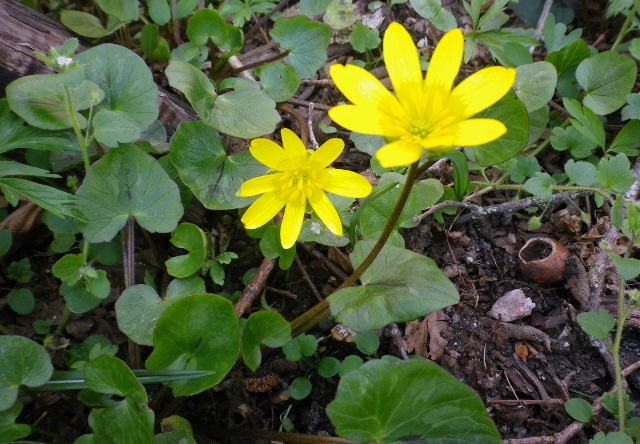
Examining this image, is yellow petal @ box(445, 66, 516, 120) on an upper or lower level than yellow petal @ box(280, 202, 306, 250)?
upper

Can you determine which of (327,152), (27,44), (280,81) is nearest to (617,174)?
(327,152)

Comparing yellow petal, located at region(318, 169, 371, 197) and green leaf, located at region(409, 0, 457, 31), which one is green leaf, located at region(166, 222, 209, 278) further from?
green leaf, located at region(409, 0, 457, 31)

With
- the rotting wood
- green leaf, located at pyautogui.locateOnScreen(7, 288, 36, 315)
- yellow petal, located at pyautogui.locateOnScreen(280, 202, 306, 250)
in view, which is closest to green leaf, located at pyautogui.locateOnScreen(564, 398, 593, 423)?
yellow petal, located at pyautogui.locateOnScreen(280, 202, 306, 250)

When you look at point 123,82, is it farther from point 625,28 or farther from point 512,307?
point 625,28

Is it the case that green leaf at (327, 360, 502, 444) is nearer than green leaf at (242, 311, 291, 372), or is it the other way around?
green leaf at (327, 360, 502, 444)

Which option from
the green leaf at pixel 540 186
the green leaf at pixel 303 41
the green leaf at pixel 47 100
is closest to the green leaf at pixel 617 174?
the green leaf at pixel 540 186

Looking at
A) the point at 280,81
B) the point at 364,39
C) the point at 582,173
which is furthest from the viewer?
the point at 364,39
